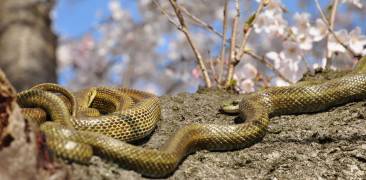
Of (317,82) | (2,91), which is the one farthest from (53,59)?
(2,91)

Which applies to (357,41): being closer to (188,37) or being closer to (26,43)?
(188,37)

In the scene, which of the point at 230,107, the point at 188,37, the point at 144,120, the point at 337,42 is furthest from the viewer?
the point at 337,42

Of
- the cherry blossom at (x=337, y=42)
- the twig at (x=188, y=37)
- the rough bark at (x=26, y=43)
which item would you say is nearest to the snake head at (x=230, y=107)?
the twig at (x=188, y=37)

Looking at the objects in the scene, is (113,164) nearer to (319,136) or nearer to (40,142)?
(40,142)

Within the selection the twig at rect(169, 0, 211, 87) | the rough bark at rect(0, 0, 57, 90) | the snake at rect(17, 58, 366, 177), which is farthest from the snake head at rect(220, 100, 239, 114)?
the rough bark at rect(0, 0, 57, 90)

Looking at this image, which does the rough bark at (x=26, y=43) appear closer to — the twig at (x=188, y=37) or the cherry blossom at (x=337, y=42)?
the twig at (x=188, y=37)

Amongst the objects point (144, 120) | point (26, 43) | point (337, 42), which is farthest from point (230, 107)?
point (26, 43)

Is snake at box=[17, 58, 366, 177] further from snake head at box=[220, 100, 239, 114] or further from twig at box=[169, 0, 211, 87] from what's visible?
twig at box=[169, 0, 211, 87]
